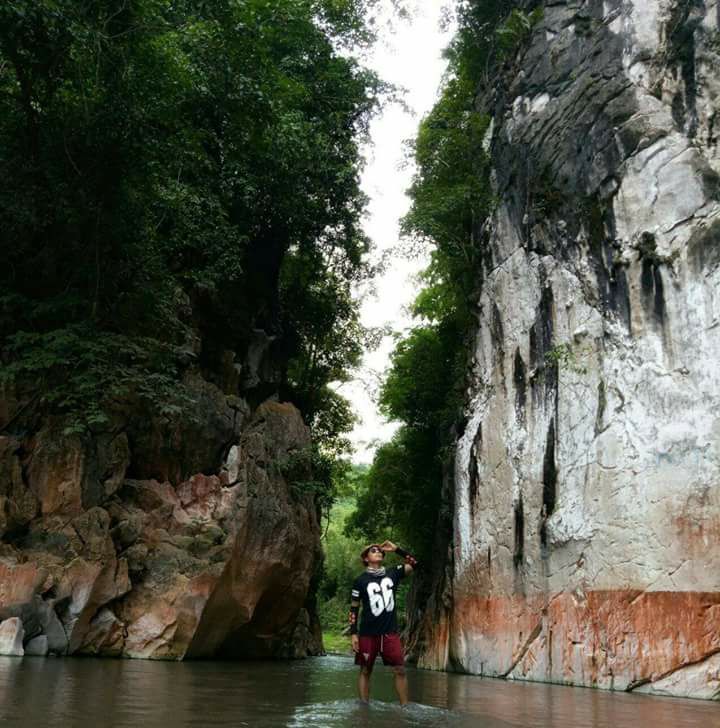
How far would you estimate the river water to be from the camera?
198 inches

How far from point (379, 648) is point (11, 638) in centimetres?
642

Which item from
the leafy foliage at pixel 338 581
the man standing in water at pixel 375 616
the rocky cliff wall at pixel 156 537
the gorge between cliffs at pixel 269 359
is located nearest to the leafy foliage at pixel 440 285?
the gorge between cliffs at pixel 269 359

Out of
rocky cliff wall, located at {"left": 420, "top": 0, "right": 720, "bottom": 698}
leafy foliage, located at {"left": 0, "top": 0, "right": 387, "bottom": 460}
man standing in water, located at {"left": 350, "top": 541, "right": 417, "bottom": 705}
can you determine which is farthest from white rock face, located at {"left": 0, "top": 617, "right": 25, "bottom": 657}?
rocky cliff wall, located at {"left": 420, "top": 0, "right": 720, "bottom": 698}

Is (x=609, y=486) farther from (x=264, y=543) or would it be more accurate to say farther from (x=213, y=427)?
(x=213, y=427)

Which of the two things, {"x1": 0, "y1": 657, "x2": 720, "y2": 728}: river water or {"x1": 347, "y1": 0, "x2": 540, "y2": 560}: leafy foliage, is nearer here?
{"x1": 0, "y1": 657, "x2": 720, "y2": 728}: river water

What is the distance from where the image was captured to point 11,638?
11.1 m

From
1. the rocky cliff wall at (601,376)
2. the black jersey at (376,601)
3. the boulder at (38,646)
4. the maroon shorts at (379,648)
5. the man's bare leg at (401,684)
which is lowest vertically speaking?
the boulder at (38,646)

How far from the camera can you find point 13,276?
14867 mm

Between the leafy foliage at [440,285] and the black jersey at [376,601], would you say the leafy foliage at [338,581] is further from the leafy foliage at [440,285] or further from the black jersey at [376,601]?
the black jersey at [376,601]

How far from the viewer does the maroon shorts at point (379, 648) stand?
24.5 feet

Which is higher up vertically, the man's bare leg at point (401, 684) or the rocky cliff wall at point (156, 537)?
the rocky cliff wall at point (156, 537)

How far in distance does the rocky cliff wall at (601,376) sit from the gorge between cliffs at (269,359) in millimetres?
54

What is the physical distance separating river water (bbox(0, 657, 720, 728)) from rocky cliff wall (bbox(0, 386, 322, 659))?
5.78 ft

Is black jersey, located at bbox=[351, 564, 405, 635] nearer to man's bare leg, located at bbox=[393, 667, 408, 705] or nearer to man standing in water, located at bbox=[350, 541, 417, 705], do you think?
man standing in water, located at bbox=[350, 541, 417, 705]
